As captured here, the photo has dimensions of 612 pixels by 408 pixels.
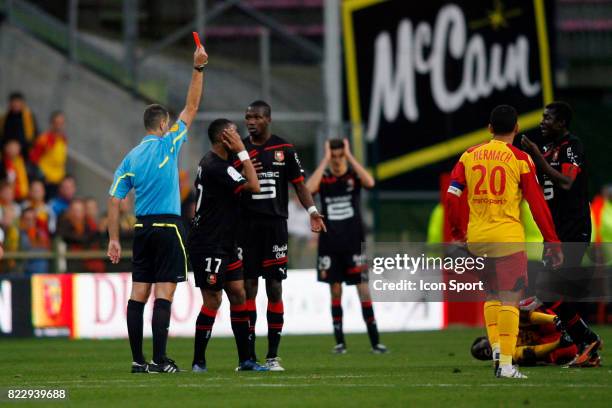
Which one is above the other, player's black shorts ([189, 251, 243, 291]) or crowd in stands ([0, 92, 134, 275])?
crowd in stands ([0, 92, 134, 275])

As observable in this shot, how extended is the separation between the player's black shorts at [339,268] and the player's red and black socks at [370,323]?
1.14 ft

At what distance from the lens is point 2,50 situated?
24.0 meters

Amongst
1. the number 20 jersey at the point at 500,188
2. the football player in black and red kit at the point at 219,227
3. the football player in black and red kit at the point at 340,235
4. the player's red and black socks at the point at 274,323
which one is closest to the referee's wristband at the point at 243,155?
the football player in black and red kit at the point at 219,227

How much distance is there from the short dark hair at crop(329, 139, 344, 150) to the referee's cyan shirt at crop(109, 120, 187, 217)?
4.33 meters

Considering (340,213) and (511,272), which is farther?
(340,213)

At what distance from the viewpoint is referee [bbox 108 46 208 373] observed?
473 inches

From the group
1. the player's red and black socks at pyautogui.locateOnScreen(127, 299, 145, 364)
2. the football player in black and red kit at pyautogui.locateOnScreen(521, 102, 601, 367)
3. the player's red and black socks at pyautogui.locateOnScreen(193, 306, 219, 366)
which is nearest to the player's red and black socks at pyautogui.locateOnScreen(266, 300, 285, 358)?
the player's red and black socks at pyautogui.locateOnScreen(193, 306, 219, 366)

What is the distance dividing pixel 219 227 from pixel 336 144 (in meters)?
4.44

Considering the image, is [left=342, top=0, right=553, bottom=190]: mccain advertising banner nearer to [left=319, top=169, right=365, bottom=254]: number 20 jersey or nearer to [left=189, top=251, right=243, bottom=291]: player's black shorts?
[left=319, top=169, right=365, bottom=254]: number 20 jersey

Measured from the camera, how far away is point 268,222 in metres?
12.6

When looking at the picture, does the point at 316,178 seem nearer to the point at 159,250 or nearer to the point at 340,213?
the point at 340,213

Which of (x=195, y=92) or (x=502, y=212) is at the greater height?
(x=195, y=92)

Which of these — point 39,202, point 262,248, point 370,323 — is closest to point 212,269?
point 262,248

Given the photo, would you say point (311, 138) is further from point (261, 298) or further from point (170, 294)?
point (170, 294)
